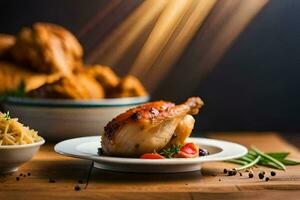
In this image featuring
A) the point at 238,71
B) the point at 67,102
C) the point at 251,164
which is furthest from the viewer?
the point at 238,71

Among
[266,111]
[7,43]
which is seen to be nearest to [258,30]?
[266,111]

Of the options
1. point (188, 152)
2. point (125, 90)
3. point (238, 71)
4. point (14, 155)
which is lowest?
point (14, 155)

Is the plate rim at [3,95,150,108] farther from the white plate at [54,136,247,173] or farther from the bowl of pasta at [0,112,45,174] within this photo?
the bowl of pasta at [0,112,45,174]

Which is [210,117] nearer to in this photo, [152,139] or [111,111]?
[111,111]

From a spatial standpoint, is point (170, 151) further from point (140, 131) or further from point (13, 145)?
point (13, 145)

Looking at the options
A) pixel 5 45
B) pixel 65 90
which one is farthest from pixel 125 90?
pixel 5 45

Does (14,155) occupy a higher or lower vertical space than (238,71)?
lower
